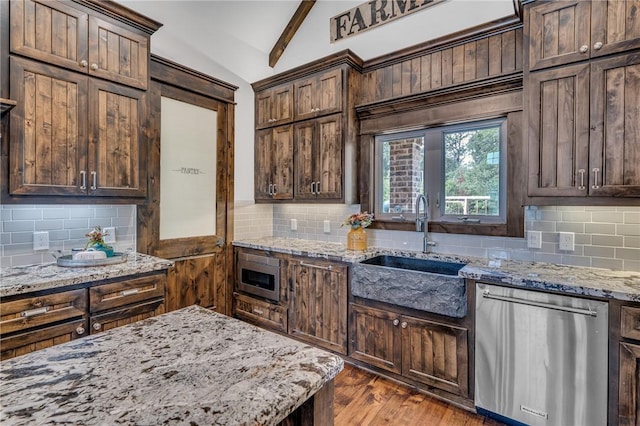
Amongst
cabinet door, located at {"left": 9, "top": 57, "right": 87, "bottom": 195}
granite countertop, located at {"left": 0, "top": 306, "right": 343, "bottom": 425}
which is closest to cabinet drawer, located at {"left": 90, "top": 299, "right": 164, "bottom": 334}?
cabinet door, located at {"left": 9, "top": 57, "right": 87, "bottom": 195}

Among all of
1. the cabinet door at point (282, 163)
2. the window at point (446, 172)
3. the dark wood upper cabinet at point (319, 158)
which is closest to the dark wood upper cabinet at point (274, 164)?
the cabinet door at point (282, 163)

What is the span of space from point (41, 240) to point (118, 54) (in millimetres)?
1433

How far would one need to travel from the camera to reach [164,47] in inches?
117

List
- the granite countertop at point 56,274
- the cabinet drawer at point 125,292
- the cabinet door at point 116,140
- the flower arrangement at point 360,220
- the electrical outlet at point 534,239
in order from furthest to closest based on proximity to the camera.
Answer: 1. the flower arrangement at point 360,220
2. the electrical outlet at point 534,239
3. the cabinet door at point 116,140
4. the cabinet drawer at point 125,292
5. the granite countertop at point 56,274

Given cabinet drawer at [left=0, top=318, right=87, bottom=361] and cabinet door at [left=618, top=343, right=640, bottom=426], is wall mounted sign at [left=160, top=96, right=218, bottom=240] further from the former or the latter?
cabinet door at [left=618, top=343, right=640, bottom=426]

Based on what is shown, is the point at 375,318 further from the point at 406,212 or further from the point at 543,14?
the point at 543,14

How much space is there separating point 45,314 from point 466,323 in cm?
254

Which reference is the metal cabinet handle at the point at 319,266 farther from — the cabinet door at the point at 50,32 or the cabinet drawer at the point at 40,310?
the cabinet door at the point at 50,32

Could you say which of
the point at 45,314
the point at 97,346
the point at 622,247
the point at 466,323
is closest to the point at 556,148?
the point at 622,247

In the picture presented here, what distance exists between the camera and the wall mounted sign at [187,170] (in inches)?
119

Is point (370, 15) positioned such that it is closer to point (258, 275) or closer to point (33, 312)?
point (258, 275)

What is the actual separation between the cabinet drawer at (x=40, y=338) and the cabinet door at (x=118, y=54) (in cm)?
163

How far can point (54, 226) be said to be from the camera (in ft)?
7.77

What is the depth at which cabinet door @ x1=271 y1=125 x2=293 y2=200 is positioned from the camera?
3479 mm
